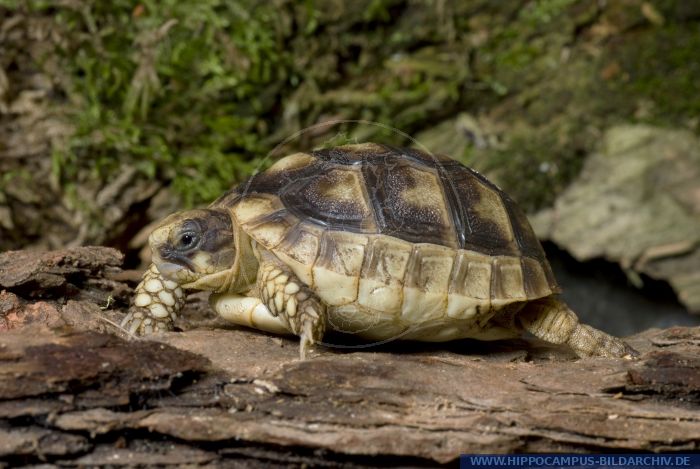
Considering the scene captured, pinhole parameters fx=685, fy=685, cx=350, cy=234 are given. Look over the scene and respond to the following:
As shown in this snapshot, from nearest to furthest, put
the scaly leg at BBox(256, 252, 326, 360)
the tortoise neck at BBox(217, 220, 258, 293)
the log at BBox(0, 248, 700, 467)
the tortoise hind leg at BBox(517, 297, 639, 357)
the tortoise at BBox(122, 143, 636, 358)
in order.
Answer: the log at BBox(0, 248, 700, 467)
the scaly leg at BBox(256, 252, 326, 360)
the tortoise at BBox(122, 143, 636, 358)
the tortoise neck at BBox(217, 220, 258, 293)
the tortoise hind leg at BBox(517, 297, 639, 357)

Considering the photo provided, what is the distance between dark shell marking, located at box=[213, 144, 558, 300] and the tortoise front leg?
1.43 feet

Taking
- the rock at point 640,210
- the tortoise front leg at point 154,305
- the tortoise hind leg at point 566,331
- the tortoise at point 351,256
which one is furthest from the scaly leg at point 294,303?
the rock at point 640,210

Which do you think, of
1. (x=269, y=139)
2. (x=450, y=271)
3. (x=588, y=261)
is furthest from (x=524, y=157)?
(x=450, y=271)

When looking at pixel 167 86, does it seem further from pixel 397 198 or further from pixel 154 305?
pixel 397 198

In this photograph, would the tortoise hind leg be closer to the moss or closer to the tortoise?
the tortoise

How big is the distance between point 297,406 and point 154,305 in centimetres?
102

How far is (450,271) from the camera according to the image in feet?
9.26

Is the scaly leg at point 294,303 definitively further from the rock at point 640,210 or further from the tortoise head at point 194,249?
the rock at point 640,210

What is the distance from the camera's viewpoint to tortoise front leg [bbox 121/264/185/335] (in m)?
2.78

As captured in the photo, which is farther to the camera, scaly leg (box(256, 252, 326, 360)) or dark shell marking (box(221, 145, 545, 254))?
dark shell marking (box(221, 145, 545, 254))

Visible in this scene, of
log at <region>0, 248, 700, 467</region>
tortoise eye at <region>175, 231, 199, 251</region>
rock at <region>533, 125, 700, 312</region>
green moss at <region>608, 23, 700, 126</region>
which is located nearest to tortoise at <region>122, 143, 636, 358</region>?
tortoise eye at <region>175, 231, 199, 251</region>

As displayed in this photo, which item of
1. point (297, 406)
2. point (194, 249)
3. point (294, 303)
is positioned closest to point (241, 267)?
point (194, 249)

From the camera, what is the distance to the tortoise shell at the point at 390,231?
107 inches

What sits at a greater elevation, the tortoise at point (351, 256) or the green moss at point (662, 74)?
the green moss at point (662, 74)
